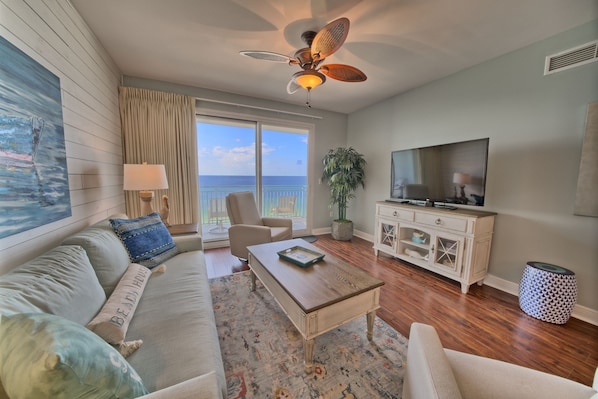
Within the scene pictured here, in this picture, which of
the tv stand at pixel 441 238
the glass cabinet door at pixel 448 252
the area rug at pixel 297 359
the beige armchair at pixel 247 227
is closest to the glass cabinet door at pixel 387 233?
the tv stand at pixel 441 238

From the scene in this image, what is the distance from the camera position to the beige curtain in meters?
2.77

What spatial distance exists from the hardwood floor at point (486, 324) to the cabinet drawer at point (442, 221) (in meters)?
0.67

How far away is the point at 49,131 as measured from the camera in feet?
4.20

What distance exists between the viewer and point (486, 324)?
1.79 meters

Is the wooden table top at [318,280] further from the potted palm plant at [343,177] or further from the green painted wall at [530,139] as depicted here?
the potted palm plant at [343,177]

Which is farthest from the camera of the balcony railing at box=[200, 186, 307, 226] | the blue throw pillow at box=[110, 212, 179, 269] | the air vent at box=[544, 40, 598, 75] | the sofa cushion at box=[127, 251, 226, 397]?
the balcony railing at box=[200, 186, 307, 226]

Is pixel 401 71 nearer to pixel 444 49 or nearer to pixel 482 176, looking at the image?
pixel 444 49

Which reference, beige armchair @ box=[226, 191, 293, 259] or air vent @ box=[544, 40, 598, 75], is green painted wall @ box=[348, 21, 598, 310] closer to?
air vent @ box=[544, 40, 598, 75]

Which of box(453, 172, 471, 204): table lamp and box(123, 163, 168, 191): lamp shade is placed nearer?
box(123, 163, 168, 191): lamp shade

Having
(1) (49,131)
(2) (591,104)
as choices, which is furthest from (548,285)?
(1) (49,131)

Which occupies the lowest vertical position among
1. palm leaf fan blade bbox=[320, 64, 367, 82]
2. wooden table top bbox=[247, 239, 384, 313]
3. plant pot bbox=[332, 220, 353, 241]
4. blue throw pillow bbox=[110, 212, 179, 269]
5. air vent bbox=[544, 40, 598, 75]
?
plant pot bbox=[332, 220, 353, 241]

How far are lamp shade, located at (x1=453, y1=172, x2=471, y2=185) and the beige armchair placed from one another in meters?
2.16

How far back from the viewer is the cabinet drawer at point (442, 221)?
2.25 metres

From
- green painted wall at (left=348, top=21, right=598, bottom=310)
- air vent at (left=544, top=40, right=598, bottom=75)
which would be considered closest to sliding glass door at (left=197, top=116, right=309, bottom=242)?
green painted wall at (left=348, top=21, right=598, bottom=310)
